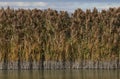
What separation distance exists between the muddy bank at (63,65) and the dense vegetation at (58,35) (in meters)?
0.57

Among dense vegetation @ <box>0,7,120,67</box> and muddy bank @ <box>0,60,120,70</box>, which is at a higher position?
dense vegetation @ <box>0,7,120,67</box>

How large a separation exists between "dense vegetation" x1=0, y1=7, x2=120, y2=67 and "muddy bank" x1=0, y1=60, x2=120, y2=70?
566 mm

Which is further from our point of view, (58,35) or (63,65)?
(58,35)

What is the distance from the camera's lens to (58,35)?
67.9 meters

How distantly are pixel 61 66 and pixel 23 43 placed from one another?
18.2 ft

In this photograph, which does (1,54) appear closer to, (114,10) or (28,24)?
(28,24)

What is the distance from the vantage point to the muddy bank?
209ft

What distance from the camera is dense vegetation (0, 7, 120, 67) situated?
65812mm

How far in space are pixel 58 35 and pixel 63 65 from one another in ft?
14.6

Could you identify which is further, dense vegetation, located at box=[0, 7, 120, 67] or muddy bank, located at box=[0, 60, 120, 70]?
dense vegetation, located at box=[0, 7, 120, 67]

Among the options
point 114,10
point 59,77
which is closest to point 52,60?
point 114,10

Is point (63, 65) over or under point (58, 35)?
under

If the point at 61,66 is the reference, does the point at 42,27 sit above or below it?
above

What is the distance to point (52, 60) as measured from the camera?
2564 inches
